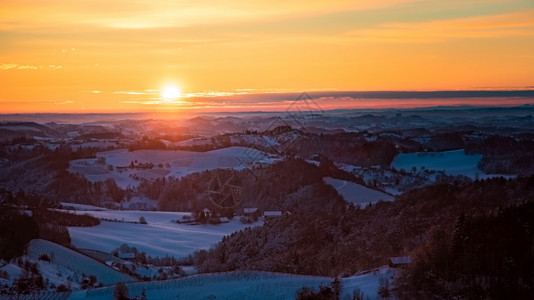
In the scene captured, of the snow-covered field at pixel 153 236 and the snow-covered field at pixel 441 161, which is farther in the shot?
the snow-covered field at pixel 441 161

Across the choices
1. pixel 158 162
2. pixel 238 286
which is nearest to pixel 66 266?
pixel 238 286

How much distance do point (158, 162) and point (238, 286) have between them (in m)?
82.9

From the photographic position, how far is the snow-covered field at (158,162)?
83.8m

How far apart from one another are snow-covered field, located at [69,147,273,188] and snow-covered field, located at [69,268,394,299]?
62.2 meters

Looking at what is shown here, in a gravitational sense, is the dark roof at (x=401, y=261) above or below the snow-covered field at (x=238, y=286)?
above

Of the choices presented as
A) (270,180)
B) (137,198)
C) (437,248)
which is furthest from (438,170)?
(437,248)

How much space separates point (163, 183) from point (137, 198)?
4436 mm

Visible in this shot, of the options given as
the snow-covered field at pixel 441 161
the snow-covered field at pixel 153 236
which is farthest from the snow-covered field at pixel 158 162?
the snow-covered field at pixel 153 236

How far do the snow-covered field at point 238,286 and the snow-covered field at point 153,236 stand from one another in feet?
48.2

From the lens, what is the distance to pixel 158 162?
97250mm

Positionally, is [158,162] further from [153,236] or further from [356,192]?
[153,236]

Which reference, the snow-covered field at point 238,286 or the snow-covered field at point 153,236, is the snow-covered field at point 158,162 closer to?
the snow-covered field at point 153,236

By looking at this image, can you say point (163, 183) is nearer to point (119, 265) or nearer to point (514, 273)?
point (119, 265)

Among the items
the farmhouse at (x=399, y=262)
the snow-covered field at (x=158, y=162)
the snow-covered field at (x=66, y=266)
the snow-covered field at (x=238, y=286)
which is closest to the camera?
the snow-covered field at (x=238, y=286)
